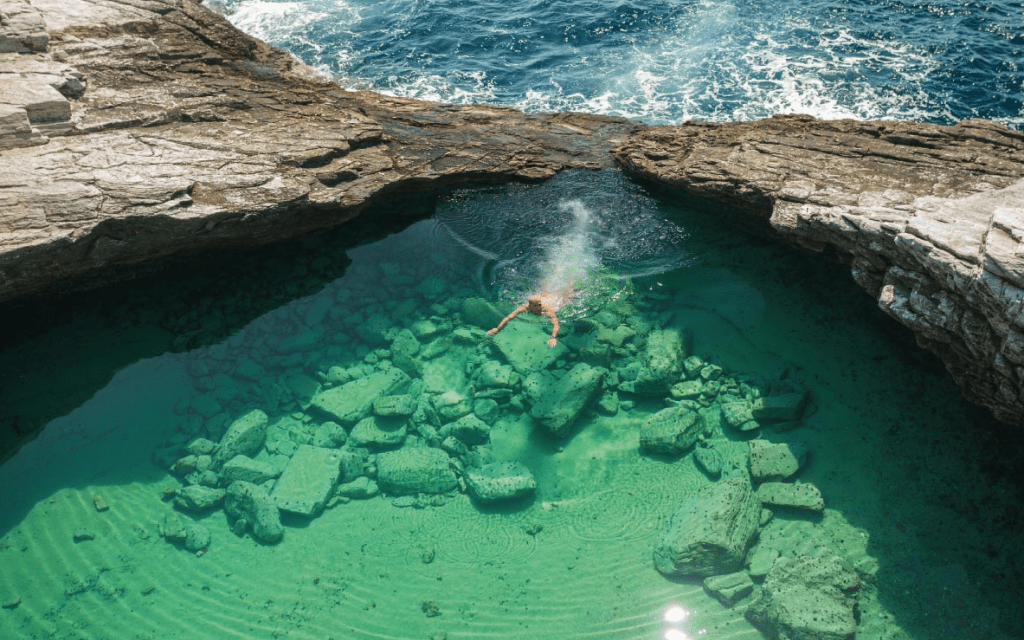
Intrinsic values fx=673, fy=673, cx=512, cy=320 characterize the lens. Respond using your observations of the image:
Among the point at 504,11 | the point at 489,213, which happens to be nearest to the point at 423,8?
the point at 504,11

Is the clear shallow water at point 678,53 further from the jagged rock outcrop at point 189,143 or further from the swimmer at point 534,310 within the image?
the swimmer at point 534,310

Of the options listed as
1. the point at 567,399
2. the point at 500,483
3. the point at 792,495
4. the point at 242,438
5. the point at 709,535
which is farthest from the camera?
the point at 567,399

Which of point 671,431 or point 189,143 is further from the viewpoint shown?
point 189,143

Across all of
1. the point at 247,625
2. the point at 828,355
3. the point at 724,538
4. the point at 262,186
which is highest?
the point at 262,186

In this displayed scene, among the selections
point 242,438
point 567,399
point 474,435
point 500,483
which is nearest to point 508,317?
point 567,399

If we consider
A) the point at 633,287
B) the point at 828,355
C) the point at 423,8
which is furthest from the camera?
the point at 423,8

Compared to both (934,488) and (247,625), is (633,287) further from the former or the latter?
(247,625)

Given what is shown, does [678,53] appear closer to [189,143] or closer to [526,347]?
[526,347]
